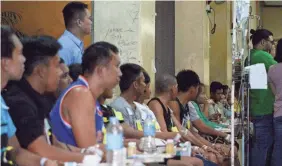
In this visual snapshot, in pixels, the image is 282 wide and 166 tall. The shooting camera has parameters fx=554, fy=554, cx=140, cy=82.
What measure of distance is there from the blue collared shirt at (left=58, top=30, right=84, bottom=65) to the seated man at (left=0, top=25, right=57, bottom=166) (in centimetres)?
165

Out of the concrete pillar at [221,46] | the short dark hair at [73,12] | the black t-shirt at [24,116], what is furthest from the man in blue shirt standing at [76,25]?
the concrete pillar at [221,46]

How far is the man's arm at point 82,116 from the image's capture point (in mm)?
3127

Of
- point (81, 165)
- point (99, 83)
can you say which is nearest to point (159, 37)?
point (99, 83)

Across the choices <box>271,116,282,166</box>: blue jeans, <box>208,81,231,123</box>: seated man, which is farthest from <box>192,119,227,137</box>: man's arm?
<box>208,81,231,123</box>: seated man

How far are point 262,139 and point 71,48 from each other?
2.61 meters

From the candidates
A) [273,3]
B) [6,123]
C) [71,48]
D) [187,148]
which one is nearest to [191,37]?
[71,48]

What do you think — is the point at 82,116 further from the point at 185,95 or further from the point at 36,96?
the point at 185,95

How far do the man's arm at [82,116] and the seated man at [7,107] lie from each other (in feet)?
1.11

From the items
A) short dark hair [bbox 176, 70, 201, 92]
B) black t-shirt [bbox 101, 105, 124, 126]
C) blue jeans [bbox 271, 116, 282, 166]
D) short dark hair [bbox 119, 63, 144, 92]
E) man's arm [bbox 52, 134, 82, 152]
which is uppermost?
short dark hair [bbox 119, 63, 144, 92]

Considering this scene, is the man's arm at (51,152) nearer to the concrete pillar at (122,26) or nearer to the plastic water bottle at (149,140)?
the plastic water bottle at (149,140)

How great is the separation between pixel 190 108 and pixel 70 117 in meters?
3.40

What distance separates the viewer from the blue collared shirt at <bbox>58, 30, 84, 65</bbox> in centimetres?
456

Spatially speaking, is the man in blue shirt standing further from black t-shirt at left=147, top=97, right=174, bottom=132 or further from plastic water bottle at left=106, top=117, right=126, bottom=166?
plastic water bottle at left=106, top=117, right=126, bottom=166

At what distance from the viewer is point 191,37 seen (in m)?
8.70
